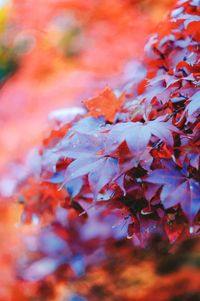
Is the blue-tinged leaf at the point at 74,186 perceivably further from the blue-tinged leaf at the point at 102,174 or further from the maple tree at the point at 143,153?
the blue-tinged leaf at the point at 102,174

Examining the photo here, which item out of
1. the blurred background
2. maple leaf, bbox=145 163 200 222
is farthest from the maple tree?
the blurred background

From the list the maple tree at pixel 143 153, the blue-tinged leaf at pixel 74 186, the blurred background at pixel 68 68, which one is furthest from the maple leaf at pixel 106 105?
the blurred background at pixel 68 68

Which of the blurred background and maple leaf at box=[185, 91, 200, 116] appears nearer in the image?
maple leaf at box=[185, 91, 200, 116]

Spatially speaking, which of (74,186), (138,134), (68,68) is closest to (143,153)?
(138,134)

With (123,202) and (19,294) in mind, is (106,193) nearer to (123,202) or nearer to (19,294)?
(123,202)

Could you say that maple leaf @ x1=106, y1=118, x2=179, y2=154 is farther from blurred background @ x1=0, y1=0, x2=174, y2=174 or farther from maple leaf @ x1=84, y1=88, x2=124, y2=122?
blurred background @ x1=0, y1=0, x2=174, y2=174
